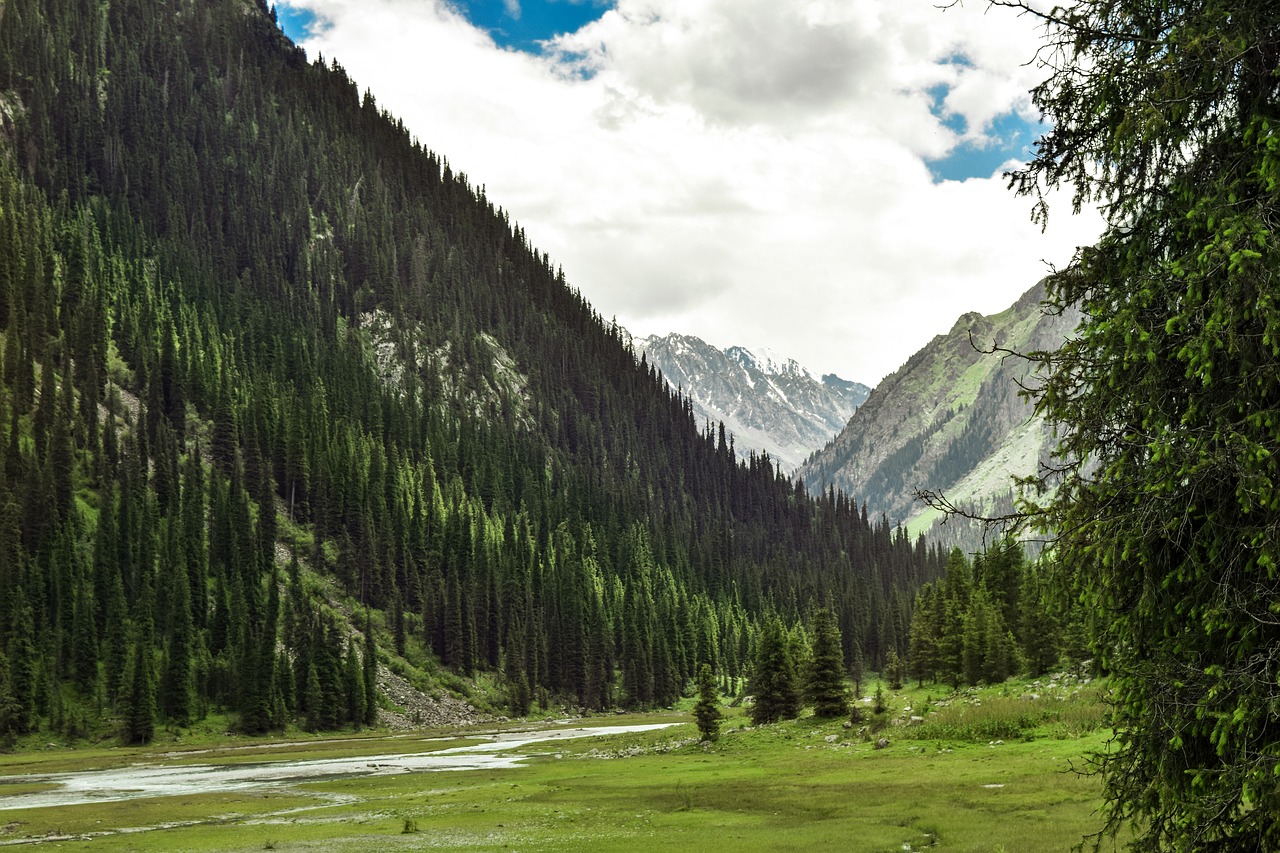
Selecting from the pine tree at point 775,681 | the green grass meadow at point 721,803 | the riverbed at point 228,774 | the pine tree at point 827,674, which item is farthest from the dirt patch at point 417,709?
the pine tree at point 827,674

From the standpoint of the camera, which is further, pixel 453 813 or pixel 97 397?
pixel 97 397

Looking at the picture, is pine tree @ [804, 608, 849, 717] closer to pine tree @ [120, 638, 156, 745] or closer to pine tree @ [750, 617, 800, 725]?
pine tree @ [750, 617, 800, 725]

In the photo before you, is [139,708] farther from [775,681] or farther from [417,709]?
[775,681]

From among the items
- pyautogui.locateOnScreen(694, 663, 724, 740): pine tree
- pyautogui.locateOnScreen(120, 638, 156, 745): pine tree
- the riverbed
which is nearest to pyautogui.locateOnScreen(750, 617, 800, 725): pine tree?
pyautogui.locateOnScreen(694, 663, 724, 740): pine tree

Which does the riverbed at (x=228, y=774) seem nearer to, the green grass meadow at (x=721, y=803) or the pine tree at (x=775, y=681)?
the green grass meadow at (x=721, y=803)

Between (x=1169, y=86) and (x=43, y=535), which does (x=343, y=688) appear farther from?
(x=1169, y=86)

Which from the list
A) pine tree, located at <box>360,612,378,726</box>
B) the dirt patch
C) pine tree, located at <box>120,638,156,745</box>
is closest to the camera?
pine tree, located at <box>120,638,156,745</box>

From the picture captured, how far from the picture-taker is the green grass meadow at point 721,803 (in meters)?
30.2

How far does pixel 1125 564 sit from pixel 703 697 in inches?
2391

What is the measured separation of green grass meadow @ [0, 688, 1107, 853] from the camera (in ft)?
98.9

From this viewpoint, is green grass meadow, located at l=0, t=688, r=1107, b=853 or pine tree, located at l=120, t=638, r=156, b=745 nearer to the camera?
green grass meadow, located at l=0, t=688, r=1107, b=853

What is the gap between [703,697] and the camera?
7225 cm

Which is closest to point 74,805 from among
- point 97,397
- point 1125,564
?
point 1125,564

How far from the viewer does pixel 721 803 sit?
1601 inches
